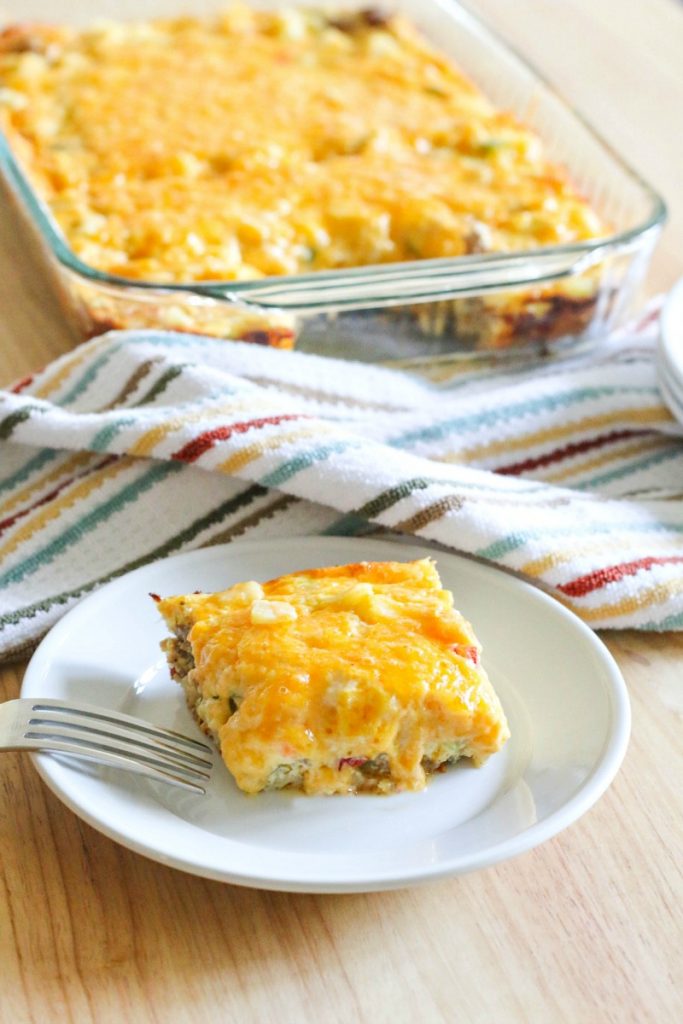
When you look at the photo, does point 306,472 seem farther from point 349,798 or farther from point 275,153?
point 275,153

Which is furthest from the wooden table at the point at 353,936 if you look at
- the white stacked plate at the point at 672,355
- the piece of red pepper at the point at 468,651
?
the white stacked plate at the point at 672,355

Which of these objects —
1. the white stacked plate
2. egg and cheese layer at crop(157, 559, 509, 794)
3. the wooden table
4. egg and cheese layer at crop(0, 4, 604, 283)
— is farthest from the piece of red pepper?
egg and cheese layer at crop(0, 4, 604, 283)

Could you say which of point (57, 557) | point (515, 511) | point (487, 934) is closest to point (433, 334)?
point (515, 511)

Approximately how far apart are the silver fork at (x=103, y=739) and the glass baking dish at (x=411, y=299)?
0.61 m

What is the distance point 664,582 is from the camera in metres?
1.24

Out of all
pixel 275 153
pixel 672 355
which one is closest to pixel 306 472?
pixel 672 355

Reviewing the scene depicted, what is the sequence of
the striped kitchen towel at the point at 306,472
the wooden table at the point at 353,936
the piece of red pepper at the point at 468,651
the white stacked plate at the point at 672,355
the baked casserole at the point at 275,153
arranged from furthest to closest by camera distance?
the baked casserole at the point at 275,153
the white stacked plate at the point at 672,355
the striped kitchen towel at the point at 306,472
the piece of red pepper at the point at 468,651
the wooden table at the point at 353,936

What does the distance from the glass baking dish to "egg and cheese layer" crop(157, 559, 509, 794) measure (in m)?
0.53

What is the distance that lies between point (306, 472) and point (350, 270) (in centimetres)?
34

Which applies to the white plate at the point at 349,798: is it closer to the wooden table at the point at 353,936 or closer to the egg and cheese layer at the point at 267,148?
the wooden table at the point at 353,936

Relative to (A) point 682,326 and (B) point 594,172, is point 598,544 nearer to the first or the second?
(A) point 682,326

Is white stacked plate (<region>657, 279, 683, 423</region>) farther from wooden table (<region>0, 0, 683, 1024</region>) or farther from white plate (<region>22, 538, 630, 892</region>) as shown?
wooden table (<region>0, 0, 683, 1024</region>)

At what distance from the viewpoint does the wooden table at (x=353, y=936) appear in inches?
34.8

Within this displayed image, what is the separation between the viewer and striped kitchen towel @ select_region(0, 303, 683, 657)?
1238 millimetres
